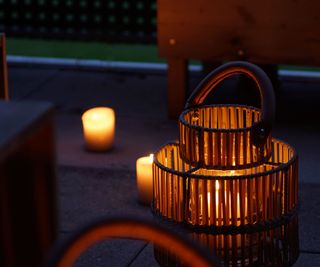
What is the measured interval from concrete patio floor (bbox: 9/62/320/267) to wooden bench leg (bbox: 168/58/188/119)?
0.08 m

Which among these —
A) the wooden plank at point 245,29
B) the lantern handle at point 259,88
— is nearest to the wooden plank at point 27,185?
the lantern handle at point 259,88

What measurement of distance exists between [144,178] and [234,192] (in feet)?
3.69

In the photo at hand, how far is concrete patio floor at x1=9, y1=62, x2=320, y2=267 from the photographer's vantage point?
136 inches

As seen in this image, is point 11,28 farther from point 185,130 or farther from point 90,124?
point 185,130

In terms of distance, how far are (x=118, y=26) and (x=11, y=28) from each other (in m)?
0.89

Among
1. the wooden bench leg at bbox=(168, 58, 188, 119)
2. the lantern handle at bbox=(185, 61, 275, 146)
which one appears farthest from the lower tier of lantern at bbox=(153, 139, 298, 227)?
the wooden bench leg at bbox=(168, 58, 188, 119)

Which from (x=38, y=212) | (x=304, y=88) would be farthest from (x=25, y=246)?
(x=304, y=88)

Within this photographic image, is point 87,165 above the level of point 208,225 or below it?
below

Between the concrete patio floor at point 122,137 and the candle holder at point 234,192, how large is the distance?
0.52 m

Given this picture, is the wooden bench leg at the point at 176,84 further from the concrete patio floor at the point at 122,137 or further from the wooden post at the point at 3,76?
the wooden post at the point at 3,76

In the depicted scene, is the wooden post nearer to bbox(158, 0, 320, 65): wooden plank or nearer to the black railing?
bbox(158, 0, 320, 65): wooden plank

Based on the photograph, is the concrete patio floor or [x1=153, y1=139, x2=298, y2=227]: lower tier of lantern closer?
[x1=153, y1=139, x2=298, y2=227]: lower tier of lantern

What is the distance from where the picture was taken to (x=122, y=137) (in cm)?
473

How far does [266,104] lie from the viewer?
2492 millimetres
